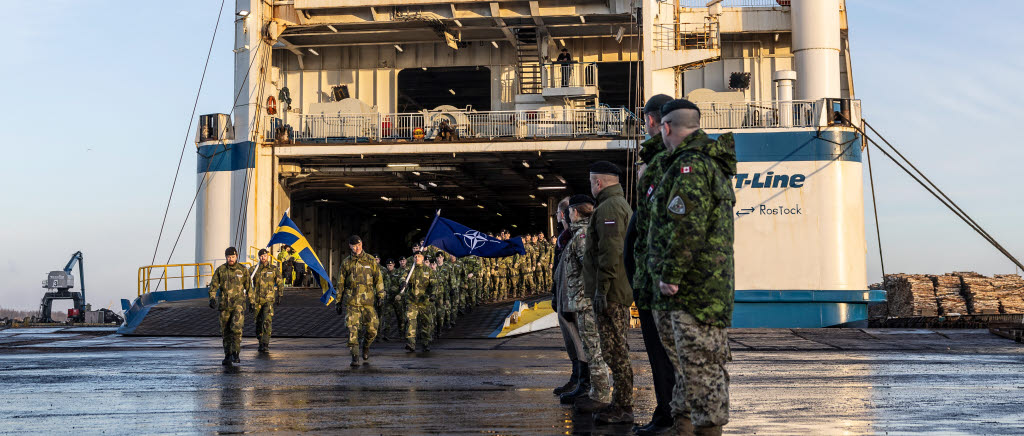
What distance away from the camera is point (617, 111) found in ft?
100

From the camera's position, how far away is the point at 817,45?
28328 mm

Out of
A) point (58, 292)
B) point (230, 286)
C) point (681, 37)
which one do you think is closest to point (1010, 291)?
point (681, 37)

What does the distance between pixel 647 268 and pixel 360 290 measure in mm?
8513

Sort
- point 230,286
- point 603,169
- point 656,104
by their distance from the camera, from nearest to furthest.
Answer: point 656,104, point 603,169, point 230,286

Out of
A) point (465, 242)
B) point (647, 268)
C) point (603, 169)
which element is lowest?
point (647, 268)

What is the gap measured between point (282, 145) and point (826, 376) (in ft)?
70.7

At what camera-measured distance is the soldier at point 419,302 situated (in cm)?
1681

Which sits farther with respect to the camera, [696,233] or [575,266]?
[575,266]

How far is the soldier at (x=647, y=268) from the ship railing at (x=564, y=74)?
23.6m

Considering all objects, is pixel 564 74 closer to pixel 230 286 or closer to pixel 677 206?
pixel 230 286

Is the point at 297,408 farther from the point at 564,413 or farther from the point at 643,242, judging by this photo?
the point at 643,242

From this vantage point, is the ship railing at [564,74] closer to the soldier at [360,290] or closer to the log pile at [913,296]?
the log pile at [913,296]

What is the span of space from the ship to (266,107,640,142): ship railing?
0.09 metres

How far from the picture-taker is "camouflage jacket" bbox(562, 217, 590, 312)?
7.81 m
